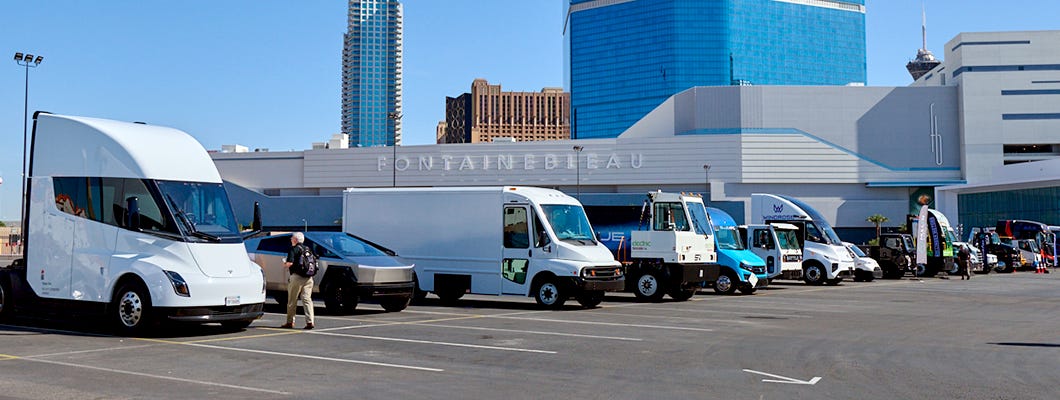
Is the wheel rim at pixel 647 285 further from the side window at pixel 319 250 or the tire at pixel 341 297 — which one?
the side window at pixel 319 250

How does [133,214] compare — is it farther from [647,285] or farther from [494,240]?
[647,285]

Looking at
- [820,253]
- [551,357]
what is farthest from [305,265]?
[820,253]

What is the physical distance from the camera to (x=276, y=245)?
17.3m

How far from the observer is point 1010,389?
855 cm

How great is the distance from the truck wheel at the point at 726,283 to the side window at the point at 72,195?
17099mm

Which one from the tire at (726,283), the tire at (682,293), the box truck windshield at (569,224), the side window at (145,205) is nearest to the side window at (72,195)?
the side window at (145,205)

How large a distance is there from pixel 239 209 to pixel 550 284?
10043 cm

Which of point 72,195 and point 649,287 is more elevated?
point 72,195

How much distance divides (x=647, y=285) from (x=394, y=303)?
23.5 ft

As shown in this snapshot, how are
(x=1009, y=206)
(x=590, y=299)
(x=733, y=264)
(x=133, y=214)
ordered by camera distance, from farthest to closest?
(x=1009, y=206) → (x=733, y=264) → (x=590, y=299) → (x=133, y=214)

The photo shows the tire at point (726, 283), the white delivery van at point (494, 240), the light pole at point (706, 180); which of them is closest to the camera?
the white delivery van at point (494, 240)

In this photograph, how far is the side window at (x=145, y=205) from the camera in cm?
1173

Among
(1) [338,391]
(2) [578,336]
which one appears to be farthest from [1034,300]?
(1) [338,391]

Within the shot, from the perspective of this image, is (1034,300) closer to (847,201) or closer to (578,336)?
(578,336)
